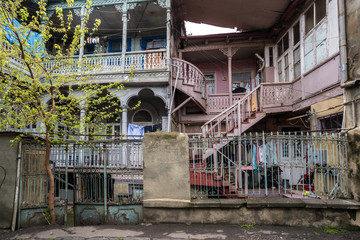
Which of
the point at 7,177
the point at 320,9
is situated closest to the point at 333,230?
the point at 7,177

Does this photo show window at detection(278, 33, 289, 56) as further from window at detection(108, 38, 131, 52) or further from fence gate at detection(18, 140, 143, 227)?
fence gate at detection(18, 140, 143, 227)

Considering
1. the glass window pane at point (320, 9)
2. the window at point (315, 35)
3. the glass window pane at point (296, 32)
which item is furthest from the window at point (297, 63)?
the glass window pane at point (320, 9)

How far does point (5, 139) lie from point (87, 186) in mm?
2160

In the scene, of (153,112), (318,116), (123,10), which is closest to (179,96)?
(153,112)

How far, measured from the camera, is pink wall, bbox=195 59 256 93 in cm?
1434

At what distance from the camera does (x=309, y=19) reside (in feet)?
31.0

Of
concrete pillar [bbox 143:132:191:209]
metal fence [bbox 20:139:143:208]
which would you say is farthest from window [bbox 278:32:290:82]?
metal fence [bbox 20:139:143:208]

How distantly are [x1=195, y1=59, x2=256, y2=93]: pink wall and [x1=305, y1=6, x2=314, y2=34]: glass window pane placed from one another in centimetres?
476

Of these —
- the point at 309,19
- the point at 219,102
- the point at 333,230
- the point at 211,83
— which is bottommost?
the point at 333,230

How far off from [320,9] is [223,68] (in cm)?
646

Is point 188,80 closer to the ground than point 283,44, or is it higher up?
closer to the ground

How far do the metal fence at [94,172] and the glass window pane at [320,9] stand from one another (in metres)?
8.15

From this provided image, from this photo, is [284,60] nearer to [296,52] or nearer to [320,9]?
[296,52]

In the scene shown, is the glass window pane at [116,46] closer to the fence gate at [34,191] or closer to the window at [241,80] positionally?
the window at [241,80]
